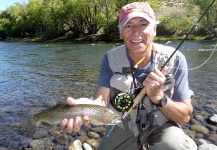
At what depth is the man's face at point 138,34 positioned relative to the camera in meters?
3.41

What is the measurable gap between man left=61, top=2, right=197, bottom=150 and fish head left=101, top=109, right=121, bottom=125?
20cm

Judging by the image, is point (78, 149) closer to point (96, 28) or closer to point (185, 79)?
point (185, 79)

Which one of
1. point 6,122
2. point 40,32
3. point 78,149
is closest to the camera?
point 78,149

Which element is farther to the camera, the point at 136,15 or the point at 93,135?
the point at 93,135

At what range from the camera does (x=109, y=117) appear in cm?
334

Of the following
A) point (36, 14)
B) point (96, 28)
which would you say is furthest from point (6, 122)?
point (36, 14)

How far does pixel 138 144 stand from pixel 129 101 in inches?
25.3

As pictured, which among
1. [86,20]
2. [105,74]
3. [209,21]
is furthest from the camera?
[86,20]

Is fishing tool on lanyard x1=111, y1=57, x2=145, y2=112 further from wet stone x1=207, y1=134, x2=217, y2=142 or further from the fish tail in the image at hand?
wet stone x1=207, y1=134, x2=217, y2=142

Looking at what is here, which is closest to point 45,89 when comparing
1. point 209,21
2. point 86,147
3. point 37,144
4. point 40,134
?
point 40,134

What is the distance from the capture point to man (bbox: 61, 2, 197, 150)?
327cm

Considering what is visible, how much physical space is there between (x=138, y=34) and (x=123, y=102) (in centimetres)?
90

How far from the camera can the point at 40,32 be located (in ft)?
235

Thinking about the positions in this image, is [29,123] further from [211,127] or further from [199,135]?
[211,127]
